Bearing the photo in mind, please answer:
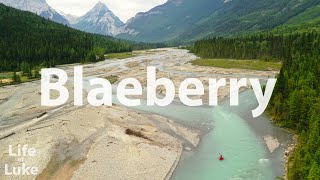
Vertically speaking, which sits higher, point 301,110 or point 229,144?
point 301,110

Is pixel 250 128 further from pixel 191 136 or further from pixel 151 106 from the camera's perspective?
pixel 151 106

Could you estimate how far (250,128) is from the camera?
232 ft

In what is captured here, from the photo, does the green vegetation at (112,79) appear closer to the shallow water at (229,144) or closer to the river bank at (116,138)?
the river bank at (116,138)

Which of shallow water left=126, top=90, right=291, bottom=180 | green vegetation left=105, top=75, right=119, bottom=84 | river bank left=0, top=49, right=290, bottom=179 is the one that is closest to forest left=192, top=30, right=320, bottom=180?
shallow water left=126, top=90, right=291, bottom=180

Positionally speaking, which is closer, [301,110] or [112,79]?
[301,110]

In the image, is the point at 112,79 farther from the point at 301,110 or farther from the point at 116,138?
the point at 301,110

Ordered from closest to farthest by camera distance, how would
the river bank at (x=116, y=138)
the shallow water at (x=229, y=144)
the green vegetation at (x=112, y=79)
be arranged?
the shallow water at (x=229, y=144), the river bank at (x=116, y=138), the green vegetation at (x=112, y=79)

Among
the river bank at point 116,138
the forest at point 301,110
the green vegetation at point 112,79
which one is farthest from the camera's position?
the green vegetation at point 112,79

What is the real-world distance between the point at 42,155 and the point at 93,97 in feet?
160

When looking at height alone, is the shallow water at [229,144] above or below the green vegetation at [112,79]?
below

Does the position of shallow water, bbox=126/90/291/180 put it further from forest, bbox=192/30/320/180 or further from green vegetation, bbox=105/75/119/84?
green vegetation, bbox=105/75/119/84

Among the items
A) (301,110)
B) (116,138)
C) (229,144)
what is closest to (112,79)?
(116,138)

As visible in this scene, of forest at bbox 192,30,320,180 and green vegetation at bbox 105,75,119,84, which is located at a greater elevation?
green vegetation at bbox 105,75,119,84

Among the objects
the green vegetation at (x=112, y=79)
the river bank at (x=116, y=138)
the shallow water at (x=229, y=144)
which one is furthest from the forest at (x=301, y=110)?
the green vegetation at (x=112, y=79)
